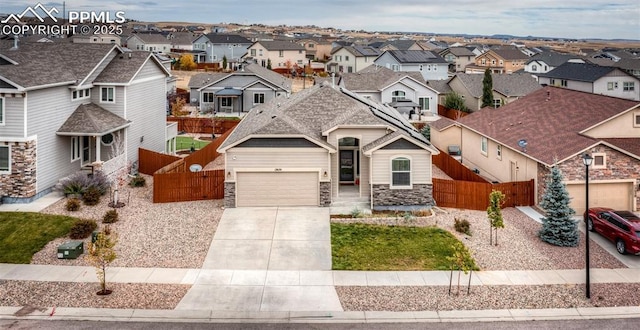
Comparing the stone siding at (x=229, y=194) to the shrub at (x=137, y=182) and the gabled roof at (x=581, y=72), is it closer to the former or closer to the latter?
the shrub at (x=137, y=182)

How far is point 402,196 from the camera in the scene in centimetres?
2538

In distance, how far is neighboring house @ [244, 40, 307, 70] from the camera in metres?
104

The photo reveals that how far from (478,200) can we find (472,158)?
10.9 m

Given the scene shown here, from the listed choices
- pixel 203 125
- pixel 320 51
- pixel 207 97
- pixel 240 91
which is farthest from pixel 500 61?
pixel 203 125

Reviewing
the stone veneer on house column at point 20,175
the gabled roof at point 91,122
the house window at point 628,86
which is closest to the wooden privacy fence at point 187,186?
the gabled roof at point 91,122

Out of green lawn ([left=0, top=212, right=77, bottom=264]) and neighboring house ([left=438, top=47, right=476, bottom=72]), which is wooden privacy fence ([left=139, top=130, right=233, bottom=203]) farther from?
neighboring house ([left=438, top=47, right=476, bottom=72])

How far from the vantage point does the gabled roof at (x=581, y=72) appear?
71.6 meters

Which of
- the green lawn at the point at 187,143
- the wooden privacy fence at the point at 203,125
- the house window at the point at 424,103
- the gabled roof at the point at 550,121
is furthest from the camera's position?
the house window at the point at 424,103

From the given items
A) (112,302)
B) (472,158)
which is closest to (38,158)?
(112,302)

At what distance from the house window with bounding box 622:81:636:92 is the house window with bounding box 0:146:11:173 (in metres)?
74.5

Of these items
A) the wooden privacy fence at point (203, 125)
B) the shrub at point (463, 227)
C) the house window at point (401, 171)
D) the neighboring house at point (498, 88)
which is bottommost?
the shrub at point (463, 227)

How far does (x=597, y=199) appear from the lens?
25.9 m

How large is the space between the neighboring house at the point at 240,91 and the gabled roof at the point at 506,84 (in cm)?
2299

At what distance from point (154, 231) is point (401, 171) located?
11860 millimetres
